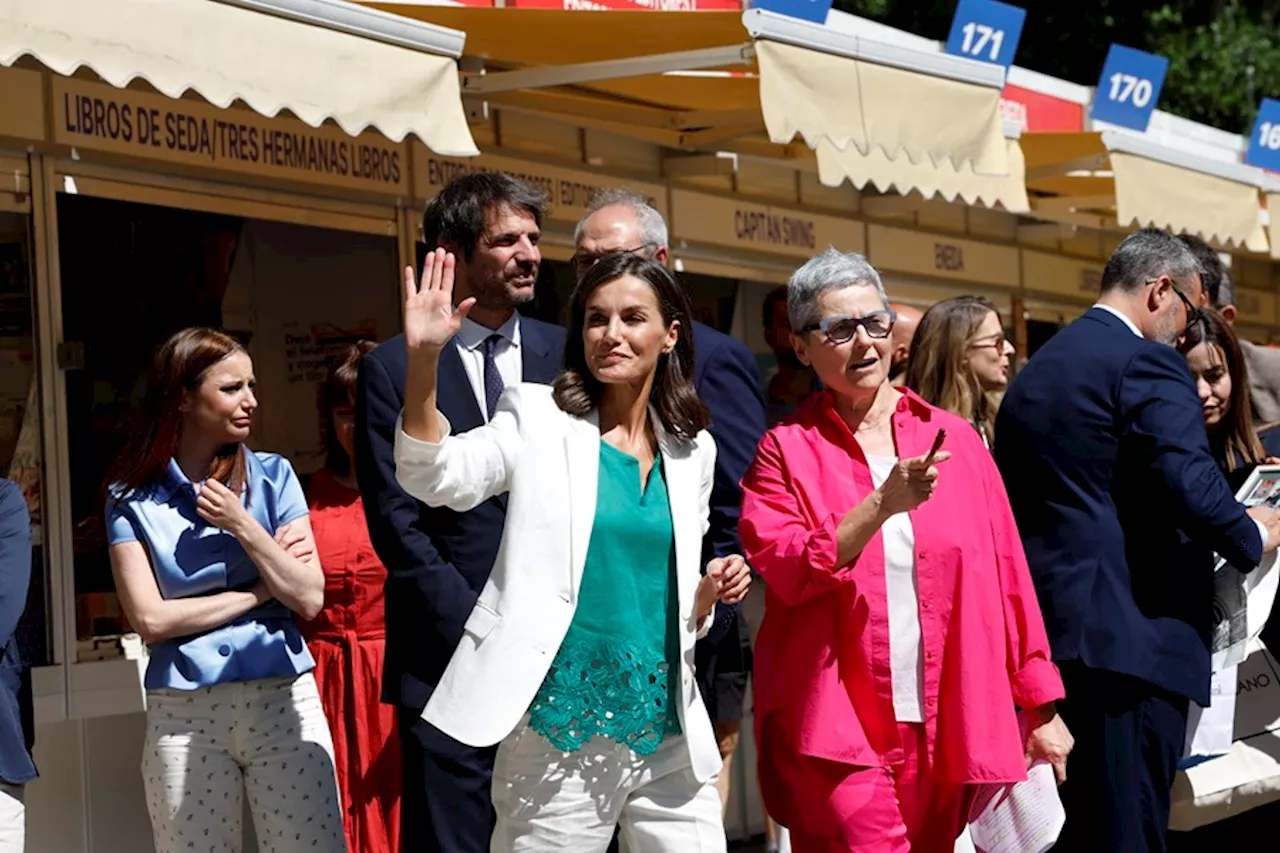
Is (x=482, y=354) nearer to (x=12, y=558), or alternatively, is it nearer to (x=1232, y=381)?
(x=12, y=558)

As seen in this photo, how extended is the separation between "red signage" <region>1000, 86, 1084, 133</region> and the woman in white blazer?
8.38 m

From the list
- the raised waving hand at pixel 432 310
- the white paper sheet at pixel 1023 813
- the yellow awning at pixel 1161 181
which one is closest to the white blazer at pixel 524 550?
the raised waving hand at pixel 432 310

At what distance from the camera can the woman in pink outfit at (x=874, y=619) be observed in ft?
14.6

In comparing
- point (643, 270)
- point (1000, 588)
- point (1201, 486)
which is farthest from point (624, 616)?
point (1201, 486)

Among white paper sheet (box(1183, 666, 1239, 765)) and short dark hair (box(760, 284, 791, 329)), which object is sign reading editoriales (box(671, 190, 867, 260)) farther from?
white paper sheet (box(1183, 666, 1239, 765))

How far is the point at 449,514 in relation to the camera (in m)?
4.44

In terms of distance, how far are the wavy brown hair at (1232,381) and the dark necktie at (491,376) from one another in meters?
2.65

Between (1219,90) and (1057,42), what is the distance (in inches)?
101

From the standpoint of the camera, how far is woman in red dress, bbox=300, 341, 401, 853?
19.3ft

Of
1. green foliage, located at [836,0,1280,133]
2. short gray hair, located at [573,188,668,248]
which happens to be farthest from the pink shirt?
green foliage, located at [836,0,1280,133]

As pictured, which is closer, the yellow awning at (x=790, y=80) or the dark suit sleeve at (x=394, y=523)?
the dark suit sleeve at (x=394, y=523)

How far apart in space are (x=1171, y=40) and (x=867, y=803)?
75.9 ft

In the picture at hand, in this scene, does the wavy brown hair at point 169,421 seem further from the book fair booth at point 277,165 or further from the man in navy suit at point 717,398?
the man in navy suit at point 717,398

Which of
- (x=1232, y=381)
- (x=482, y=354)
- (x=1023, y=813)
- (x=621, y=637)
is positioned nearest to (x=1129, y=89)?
(x=1232, y=381)
